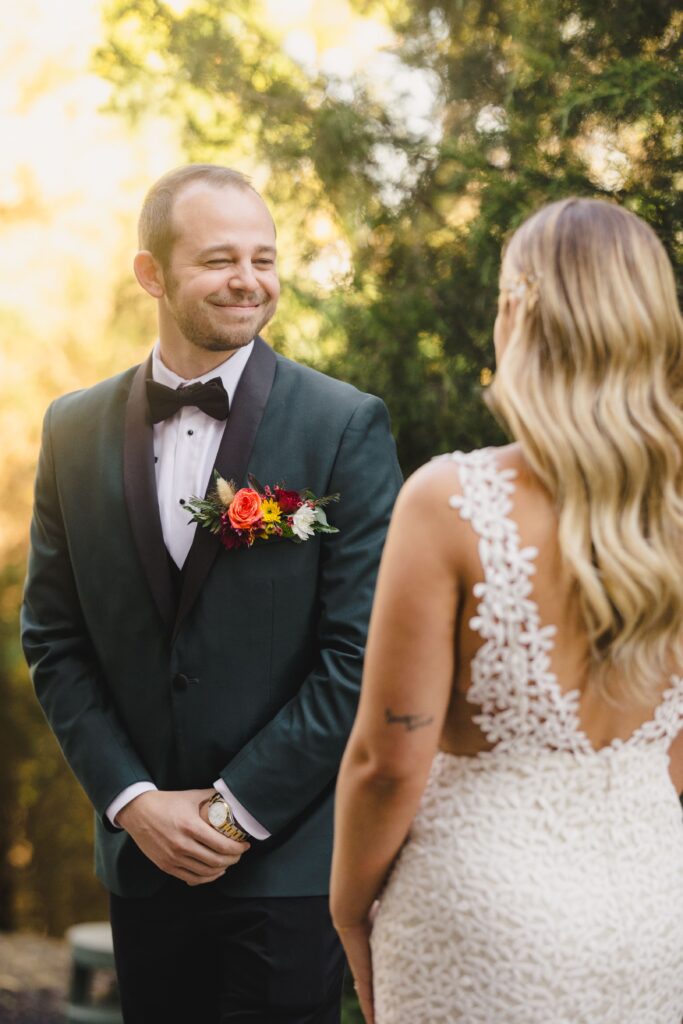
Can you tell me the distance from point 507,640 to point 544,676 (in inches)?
3.3

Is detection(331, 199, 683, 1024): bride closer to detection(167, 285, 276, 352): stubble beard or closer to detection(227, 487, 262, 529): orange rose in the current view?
detection(227, 487, 262, 529): orange rose

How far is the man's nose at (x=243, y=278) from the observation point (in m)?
2.65

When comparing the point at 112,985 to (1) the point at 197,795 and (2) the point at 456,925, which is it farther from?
(2) the point at 456,925

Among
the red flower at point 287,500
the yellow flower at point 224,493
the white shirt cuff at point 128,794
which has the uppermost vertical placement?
the yellow flower at point 224,493

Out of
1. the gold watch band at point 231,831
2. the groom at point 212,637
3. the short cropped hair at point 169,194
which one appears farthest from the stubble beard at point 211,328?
the gold watch band at point 231,831

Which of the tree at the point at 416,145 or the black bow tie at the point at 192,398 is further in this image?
the tree at the point at 416,145

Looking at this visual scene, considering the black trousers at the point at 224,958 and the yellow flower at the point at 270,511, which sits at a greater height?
the yellow flower at the point at 270,511

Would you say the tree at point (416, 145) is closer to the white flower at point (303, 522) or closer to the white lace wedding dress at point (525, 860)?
the white flower at point (303, 522)

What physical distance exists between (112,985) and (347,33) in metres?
4.87

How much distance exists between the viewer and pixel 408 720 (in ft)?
5.66

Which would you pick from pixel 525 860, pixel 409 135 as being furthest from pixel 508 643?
pixel 409 135

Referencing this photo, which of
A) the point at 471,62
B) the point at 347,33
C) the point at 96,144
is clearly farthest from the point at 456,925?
the point at 96,144

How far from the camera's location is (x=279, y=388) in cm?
275

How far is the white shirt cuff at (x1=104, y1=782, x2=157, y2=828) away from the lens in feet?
8.55
